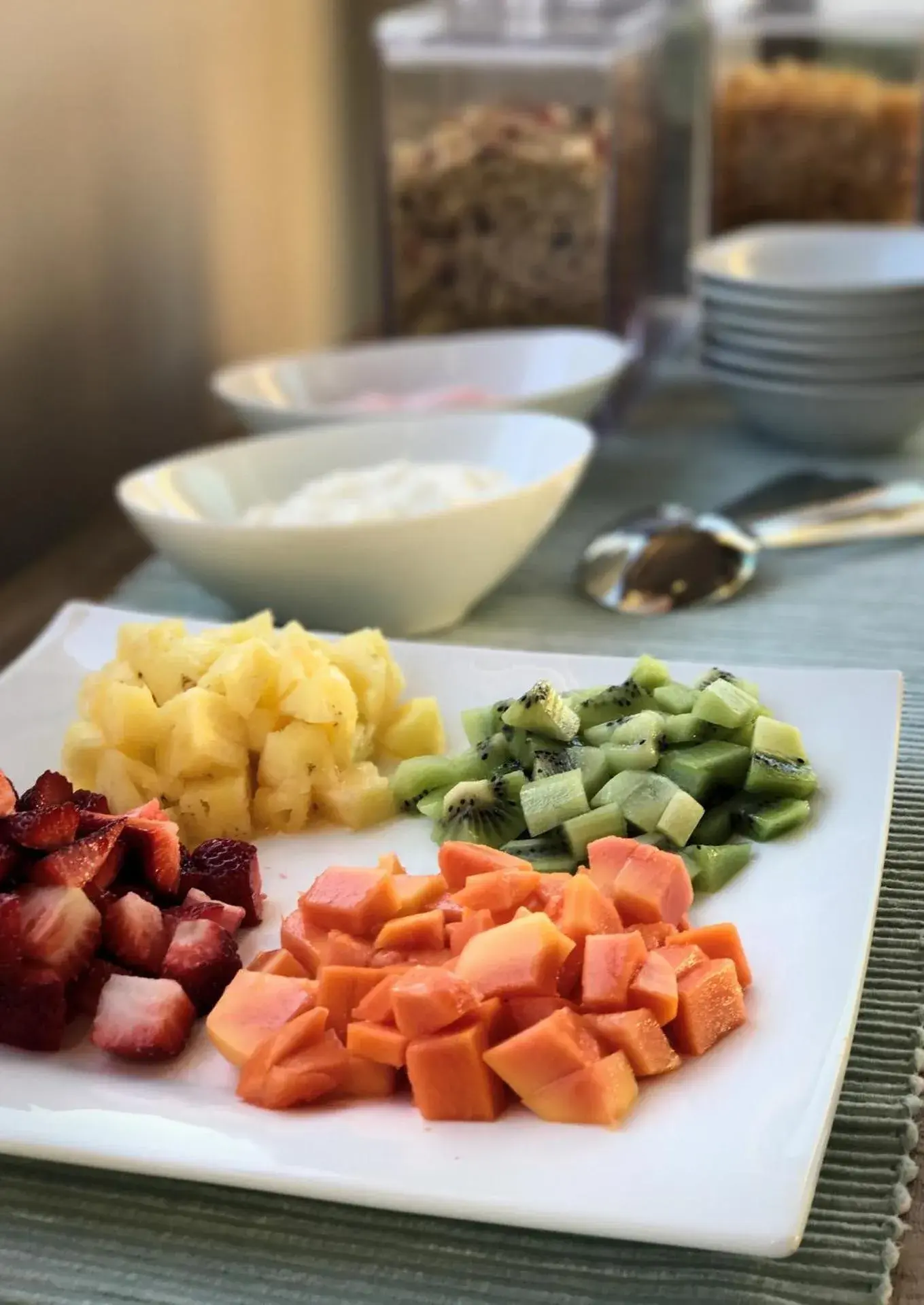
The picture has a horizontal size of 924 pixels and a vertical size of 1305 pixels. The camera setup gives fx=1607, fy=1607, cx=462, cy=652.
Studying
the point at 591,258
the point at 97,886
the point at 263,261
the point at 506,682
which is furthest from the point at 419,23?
the point at 97,886

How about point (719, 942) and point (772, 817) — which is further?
point (772, 817)

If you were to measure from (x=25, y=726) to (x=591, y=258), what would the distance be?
106cm

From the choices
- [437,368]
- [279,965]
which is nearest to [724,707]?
[279,965]

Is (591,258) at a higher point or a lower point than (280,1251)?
higher

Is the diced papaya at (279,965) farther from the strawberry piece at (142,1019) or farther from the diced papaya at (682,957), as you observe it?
the diced papaya at (682,957)

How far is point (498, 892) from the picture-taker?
2.97 ft

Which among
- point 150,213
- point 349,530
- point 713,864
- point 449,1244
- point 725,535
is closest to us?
point 449,1244

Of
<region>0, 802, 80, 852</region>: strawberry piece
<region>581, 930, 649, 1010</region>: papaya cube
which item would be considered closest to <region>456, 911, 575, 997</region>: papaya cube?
<region>581, 930, 649, 1010</region>: papaya cube

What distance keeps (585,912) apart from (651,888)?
58 millimetres

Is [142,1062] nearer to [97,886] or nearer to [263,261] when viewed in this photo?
[97,886]

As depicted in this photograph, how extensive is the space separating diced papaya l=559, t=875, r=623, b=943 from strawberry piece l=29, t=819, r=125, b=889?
0.26 m

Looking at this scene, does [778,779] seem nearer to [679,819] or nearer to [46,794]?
[679,819]

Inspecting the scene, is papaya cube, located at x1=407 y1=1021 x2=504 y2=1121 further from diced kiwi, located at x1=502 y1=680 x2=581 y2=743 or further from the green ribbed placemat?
diced kiwi, located at x1=502 y1=680 x2=581 y2=743

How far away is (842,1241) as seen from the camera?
2.51ft
